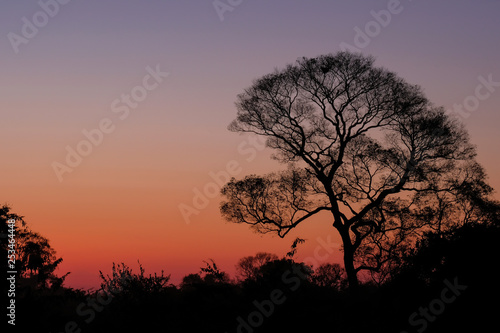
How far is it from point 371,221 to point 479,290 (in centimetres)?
2224

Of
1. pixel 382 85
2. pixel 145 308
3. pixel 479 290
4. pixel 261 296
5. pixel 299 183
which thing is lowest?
pixel 479 290

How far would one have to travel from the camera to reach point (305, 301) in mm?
13211

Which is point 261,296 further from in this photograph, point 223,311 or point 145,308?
point 145,308

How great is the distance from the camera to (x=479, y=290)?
12.2 meters

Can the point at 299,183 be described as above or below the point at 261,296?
above

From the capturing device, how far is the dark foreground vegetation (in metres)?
12.0

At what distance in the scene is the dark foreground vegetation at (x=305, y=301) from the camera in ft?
39.5

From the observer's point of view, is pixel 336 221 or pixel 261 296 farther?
pixel 336 221

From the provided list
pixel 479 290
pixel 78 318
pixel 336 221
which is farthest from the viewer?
pixel 336 221

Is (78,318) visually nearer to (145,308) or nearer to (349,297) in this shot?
(145,308)

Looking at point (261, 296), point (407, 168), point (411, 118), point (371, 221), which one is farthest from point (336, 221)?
point (261, 296)

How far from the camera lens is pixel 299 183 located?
34.7m

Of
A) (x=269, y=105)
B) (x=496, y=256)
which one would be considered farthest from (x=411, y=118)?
(x=496, y=256)

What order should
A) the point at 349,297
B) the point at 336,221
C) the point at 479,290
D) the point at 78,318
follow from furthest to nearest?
1. the point at 336,221
2. the point at 78,318
3. the point at 349,297
4. the point at 479,290
